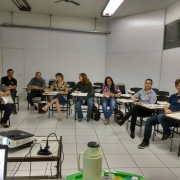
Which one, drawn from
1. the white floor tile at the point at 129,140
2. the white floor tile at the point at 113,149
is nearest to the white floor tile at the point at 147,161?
the white floor tile at the point at 113,149

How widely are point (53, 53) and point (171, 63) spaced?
14.9ft

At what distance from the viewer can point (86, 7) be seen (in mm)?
5977

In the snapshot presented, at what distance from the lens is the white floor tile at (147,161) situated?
249 centimetres

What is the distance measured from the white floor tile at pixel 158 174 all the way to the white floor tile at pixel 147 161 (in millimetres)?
106

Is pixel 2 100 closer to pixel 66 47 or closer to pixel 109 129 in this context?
pixel 109 129

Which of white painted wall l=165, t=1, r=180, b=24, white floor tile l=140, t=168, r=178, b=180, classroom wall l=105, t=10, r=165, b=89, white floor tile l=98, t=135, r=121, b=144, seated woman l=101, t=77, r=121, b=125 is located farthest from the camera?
classroom wall l=105, t=10, r=165, b=89

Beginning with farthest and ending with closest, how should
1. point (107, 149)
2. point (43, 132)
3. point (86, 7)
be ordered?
point (86, 7) → point (43, 132) → point (107, 149)

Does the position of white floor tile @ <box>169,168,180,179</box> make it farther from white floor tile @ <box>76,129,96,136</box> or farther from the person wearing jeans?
the person wearing jeans

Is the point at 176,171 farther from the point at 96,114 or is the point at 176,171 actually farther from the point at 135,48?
the point at 135,48

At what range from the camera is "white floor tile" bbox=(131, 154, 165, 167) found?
2486mm

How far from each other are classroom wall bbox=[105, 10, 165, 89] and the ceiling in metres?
0.38

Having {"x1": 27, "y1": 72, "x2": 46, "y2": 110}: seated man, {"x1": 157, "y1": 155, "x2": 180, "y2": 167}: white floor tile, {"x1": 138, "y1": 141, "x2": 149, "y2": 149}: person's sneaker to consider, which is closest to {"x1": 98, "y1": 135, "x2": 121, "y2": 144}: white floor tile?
{"x1": 138, "y1": 141, "x2": 149, "y2": 149}: person's sneaker

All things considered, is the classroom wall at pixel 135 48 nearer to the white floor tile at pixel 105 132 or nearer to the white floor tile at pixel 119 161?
the white floor tile at pixel 105 132

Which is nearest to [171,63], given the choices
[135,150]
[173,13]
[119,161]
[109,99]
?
[173,13]
